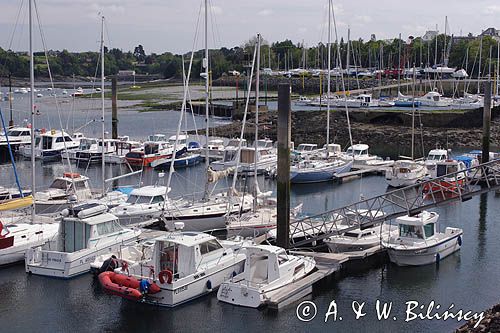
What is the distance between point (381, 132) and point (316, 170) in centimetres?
2765

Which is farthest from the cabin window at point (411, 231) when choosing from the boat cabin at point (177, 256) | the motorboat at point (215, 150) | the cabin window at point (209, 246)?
the motorboat at point (215, 150)

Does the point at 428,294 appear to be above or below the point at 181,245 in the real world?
below

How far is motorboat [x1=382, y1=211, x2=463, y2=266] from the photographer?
102ft

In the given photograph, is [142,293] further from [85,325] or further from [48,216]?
[48,216]

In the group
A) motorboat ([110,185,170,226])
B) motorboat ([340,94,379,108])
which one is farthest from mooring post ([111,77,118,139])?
motorboat ([340,94,379,108])

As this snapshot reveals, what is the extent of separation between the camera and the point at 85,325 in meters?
25.3

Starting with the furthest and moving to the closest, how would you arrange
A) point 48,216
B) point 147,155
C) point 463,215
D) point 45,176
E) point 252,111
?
point 252,111
point 147,155
point 45,176
point 463,215
point 48,216

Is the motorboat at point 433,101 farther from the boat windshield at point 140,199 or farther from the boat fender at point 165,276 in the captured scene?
the boat fender at point 165,276

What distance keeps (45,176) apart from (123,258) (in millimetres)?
30983

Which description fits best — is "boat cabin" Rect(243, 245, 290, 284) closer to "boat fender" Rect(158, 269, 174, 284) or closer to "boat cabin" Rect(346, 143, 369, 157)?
"boat fender" Rect(158, 269, 174, 284)

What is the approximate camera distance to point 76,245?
98.0 feet

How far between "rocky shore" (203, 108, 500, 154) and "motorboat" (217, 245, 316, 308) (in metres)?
45.4

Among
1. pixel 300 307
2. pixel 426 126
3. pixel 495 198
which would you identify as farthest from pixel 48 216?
pixel 426 126

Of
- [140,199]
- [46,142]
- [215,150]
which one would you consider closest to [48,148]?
[46,142]
